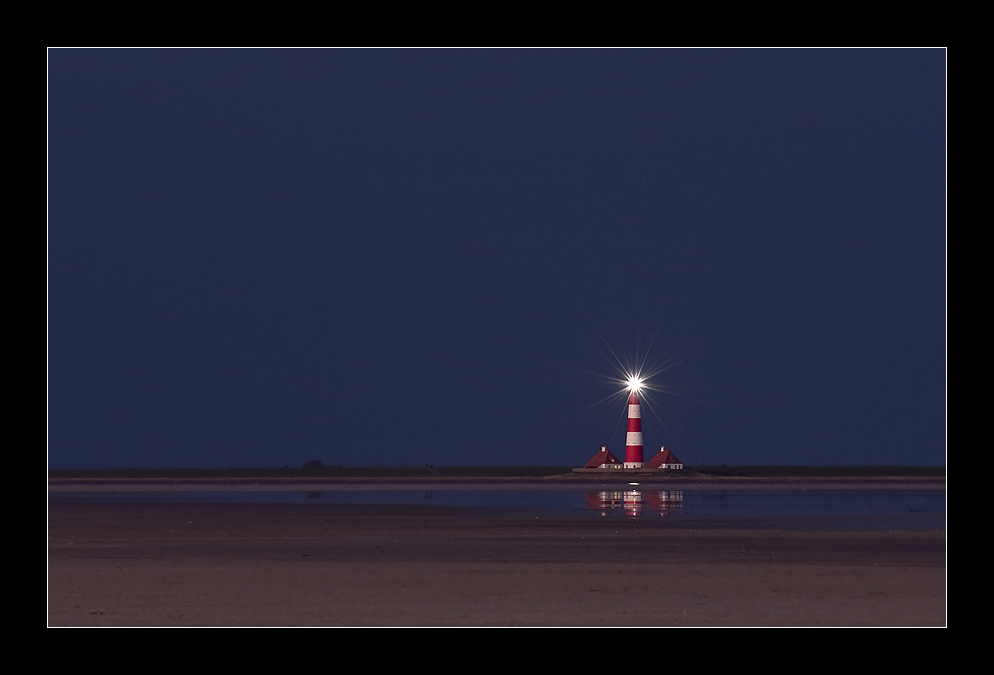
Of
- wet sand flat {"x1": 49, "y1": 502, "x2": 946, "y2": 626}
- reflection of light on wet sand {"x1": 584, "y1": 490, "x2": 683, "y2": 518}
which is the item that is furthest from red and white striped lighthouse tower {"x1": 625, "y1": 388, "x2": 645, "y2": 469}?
wet sand flat {"x1": 49, "y1": 502, "x2": 946, "y2": 626}

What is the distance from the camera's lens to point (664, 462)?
69.1 m

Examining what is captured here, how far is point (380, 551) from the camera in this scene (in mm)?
19578

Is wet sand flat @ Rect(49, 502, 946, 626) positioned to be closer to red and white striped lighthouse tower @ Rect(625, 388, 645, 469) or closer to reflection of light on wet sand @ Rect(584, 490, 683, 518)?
reflection of light on wet sand @ Rect(584, 490, 683, 518)

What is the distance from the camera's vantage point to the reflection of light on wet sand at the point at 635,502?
30.4 m

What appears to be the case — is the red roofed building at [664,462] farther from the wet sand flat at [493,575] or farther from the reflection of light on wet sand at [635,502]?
the wet sand flat at [493,575]

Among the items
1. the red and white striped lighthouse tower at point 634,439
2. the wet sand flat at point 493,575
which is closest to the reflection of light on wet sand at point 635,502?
the wet sand flat at point 493,575

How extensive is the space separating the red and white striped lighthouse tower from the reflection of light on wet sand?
2509 centimetres

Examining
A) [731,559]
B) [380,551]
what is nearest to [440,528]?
[380,551]

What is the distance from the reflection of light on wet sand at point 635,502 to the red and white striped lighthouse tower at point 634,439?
82.3 ft

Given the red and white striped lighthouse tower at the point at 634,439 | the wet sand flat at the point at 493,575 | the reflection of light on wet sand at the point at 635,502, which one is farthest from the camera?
the red and white striped lighthouse tower at the point at 634,439
